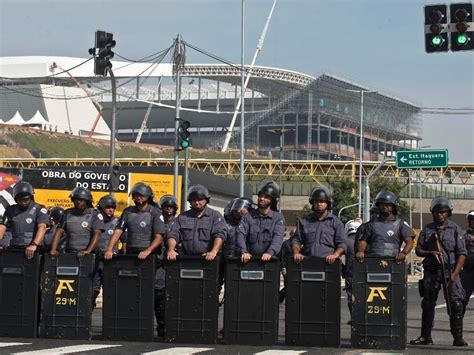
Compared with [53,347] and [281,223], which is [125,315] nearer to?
[53,347]

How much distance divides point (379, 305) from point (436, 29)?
7967mm

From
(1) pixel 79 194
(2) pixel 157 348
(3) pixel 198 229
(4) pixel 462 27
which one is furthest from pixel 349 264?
(4) pixel 462 27

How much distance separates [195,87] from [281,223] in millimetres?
181330

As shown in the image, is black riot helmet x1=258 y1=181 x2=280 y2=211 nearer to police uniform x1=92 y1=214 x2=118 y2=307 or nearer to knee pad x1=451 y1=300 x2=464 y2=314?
police uniform x1=92 y1=214 x2=118 y2=307

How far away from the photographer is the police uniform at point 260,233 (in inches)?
530

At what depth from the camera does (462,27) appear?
19.5 meters

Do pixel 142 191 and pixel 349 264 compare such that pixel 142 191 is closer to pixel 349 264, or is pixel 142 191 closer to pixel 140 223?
pixel 140 223

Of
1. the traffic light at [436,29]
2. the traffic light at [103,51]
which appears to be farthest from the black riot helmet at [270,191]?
the traffic light at [103,51]

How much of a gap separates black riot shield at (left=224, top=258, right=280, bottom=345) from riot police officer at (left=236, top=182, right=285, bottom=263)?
11.1 inches

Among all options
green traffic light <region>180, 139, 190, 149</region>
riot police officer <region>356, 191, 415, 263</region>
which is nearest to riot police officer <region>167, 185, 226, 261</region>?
riot police officer <region>356, 191, 415, 263</region>

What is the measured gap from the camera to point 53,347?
12.4 metres

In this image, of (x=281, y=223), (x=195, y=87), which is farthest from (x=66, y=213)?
(x=195, y=87)

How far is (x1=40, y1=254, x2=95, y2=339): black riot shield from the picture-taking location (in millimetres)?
13617

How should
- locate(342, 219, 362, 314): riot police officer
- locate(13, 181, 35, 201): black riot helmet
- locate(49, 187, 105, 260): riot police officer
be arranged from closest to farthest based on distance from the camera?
locate(13, 181, 35, 201): black riot helmet < locate(49, 187, 105, 260): riot police officer < locate(342, 219, 362, 314): riot police officer
